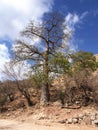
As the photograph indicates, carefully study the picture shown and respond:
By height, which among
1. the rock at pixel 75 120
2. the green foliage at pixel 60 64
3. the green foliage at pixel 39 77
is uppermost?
the green foliage at pixel 60 64

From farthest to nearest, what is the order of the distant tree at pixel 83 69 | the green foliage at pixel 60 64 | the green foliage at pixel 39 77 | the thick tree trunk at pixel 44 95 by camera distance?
1. the thick tree trunk at pixel 44 95
2. the green foliage at pixel 39 77
3. the distant tree at pixel 83 69
4. the green foliage at pixel 60 64

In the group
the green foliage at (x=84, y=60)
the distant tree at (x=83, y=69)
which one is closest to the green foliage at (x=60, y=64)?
the distant tree at (x=83, y=69)

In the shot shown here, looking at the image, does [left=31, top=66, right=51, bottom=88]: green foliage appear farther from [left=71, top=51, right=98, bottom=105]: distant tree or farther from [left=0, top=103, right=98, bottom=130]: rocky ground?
Result: [left=71, top=51, right=98, bottom=105]: distant tree

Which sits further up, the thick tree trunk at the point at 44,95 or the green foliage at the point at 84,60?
the green foliage at the point at 84,60

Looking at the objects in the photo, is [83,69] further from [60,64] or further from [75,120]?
[75,120]

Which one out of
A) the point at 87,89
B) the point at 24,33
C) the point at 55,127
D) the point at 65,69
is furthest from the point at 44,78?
the point at 55,127

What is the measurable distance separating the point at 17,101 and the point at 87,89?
7995 millimetres

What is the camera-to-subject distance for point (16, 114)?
74.2ft

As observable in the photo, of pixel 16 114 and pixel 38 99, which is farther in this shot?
pixel 38 99

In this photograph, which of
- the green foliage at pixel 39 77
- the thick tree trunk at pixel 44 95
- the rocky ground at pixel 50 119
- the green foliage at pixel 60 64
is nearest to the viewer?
the rocky ground at pixel 50 119

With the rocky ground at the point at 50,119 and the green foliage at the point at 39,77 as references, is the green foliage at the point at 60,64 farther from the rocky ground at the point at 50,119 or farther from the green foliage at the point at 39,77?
the rocky ground at the point at 50,119

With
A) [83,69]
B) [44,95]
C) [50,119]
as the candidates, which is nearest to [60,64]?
[83,69]

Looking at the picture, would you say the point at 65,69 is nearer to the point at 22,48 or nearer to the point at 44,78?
the point at 44,78

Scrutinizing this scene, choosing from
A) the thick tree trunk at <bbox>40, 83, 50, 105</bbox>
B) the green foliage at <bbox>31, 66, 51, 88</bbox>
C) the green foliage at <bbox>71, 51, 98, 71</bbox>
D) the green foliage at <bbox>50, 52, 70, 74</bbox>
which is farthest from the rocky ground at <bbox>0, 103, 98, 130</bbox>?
the green foliage at <bbox>71, 51, 98, 71</bbox>
